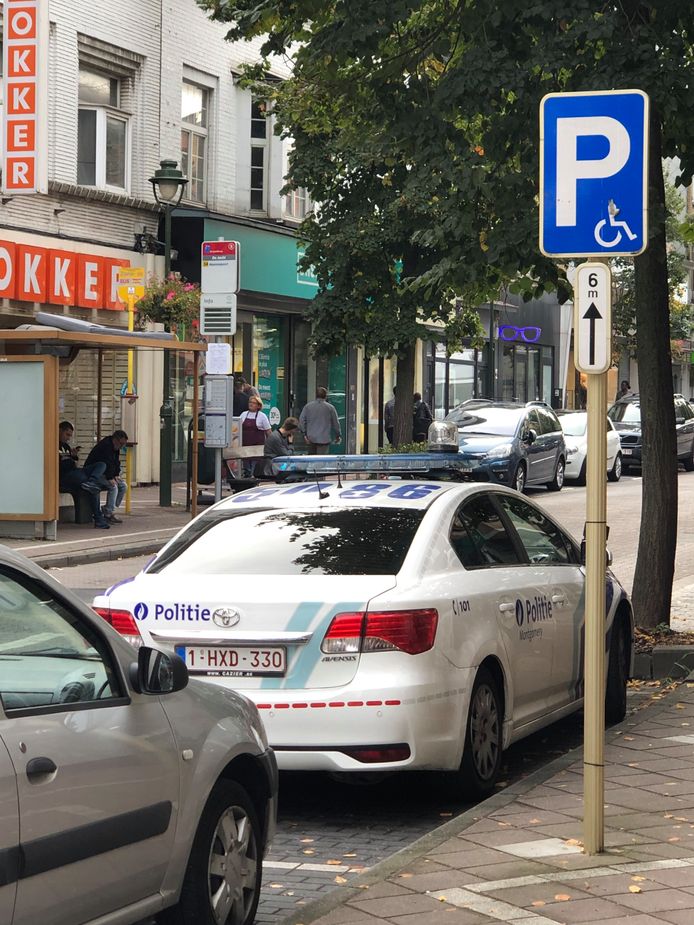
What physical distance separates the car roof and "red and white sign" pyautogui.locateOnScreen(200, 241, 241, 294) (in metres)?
12.3

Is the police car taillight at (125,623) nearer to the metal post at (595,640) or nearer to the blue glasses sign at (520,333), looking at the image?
the metal post at (595,640)

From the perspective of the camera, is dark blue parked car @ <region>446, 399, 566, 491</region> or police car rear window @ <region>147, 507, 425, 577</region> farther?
dark blue parked car @ <region>446, 399, 566, 491</region>

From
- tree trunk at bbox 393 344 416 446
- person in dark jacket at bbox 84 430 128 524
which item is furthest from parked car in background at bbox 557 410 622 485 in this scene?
person in dark jacket at bbox 84 430 128 524

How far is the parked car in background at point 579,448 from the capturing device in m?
31.0

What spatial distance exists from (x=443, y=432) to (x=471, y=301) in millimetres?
3811

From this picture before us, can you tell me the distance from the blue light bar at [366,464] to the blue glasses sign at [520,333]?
118ft

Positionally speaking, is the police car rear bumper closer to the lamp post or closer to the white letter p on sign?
the white letter p on sign

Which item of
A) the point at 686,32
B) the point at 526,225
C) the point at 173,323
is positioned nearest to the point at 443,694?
the point at 526,225

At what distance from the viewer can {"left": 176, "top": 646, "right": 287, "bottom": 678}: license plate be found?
21.1ft

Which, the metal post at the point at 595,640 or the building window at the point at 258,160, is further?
the building window at the point at 258,160

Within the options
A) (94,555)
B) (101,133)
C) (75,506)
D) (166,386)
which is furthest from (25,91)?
(94,555)

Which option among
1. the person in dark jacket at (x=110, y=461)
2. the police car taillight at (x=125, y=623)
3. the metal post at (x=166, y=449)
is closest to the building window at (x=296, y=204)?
the metal post at (x=166, y=449)

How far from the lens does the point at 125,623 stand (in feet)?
21.9

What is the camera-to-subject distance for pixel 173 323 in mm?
25047
